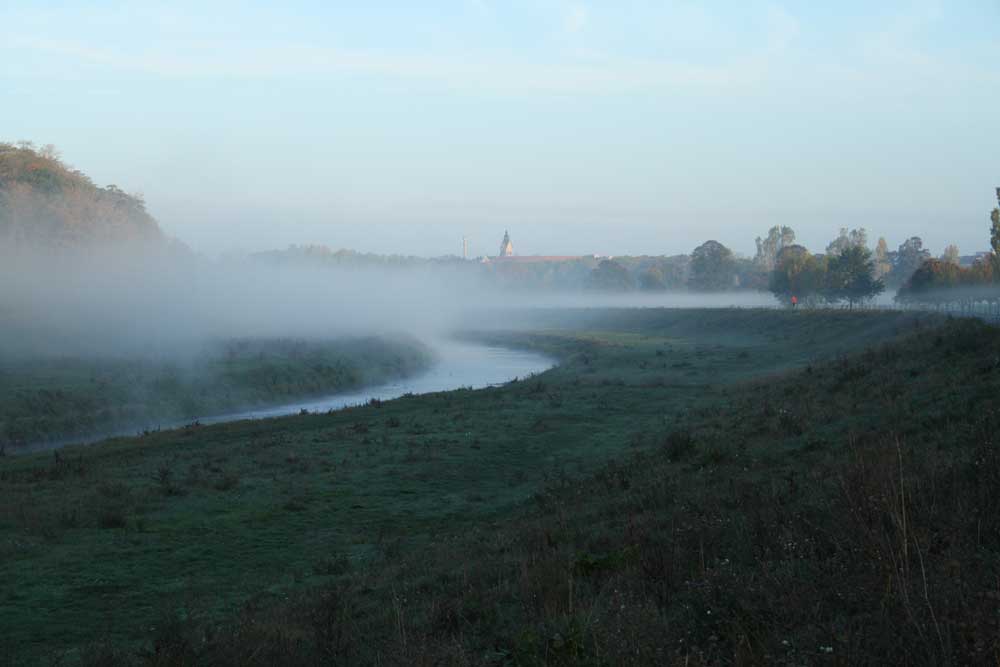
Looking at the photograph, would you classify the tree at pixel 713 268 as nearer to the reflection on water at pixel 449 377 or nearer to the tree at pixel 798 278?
the tree at pixel 798 278

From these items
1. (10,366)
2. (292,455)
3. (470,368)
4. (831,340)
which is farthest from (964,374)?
(470,368)

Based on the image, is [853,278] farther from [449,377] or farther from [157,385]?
[157,385]

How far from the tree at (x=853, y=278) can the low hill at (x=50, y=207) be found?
3314 inches

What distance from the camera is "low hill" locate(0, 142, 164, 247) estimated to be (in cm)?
7912

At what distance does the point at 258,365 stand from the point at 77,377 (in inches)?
456

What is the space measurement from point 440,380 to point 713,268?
121307 millimetres

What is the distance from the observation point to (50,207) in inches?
3265

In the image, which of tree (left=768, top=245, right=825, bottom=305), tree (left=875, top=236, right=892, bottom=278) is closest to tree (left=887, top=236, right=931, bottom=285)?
tree (left=875, top=236, right=892, bottom=278)

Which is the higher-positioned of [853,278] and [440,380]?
[853,278]

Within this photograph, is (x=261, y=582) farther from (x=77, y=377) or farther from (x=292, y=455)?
(x=77, y=377)

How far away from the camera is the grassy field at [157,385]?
38.2 metres

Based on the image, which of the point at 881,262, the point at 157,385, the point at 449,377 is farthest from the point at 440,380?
the point at 881,262

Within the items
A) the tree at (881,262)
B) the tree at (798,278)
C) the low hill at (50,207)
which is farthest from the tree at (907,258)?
the low hill at (50,207)

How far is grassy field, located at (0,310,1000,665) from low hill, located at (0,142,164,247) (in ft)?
192
